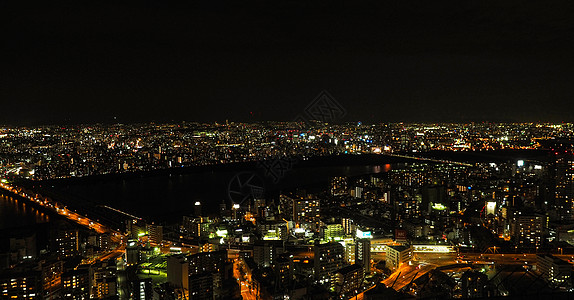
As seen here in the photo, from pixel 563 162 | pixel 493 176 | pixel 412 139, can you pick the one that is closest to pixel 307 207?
pixel 563 162

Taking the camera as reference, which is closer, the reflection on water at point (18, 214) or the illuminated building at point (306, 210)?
the illuminated building at point (306, 210)

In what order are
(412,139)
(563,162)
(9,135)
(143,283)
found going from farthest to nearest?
1. (412,139)
2. (9,135)
3. (563,162)
4. (143,283)

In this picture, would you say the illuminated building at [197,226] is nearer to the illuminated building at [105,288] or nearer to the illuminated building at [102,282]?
the illuminated building at [102,282]

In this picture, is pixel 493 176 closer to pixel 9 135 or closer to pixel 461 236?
pixel 461 236

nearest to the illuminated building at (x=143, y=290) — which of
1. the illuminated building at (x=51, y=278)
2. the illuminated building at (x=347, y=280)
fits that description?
the illuminated building at (x=51, y=278)

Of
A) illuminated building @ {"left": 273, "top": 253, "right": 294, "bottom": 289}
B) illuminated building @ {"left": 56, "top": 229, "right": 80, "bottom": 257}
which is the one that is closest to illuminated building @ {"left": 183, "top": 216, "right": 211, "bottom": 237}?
Result: illuminated building @ {"left": 56, "top": 229, "right": 80, "bottom": 257}

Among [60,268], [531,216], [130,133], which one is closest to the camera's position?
[60,268]
